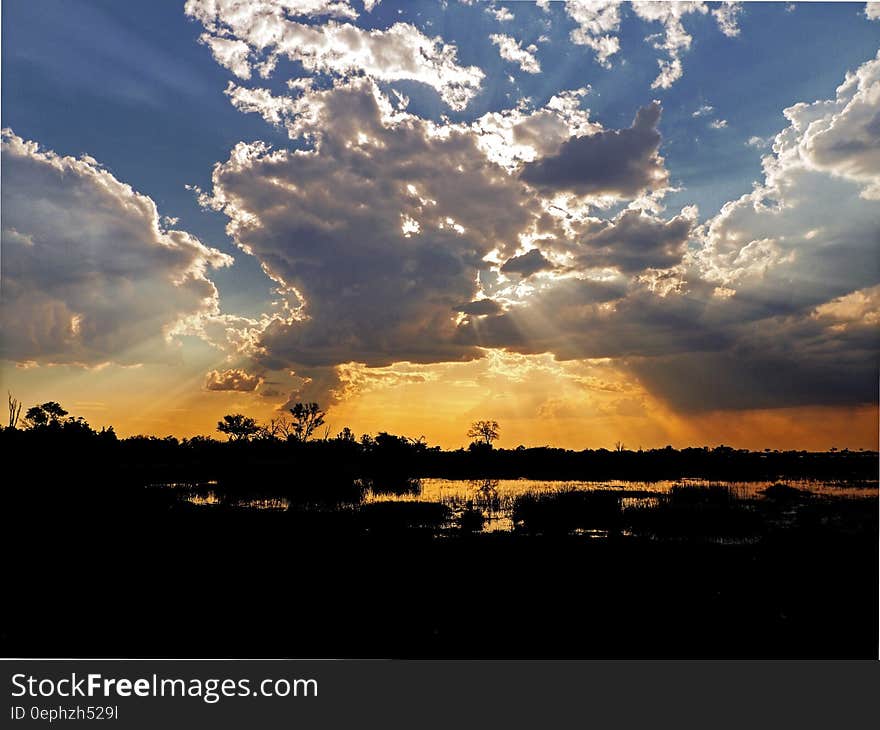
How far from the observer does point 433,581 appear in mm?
16453

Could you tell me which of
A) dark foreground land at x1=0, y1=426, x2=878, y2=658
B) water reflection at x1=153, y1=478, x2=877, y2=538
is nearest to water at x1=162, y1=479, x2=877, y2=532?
water reflection at x1=153, y1=478, x2=877, y2=538

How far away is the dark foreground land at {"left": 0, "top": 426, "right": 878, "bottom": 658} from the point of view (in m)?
13.0

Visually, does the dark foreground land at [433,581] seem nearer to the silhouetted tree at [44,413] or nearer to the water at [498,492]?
the water at [498,492]

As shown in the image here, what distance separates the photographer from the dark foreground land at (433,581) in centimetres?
1305

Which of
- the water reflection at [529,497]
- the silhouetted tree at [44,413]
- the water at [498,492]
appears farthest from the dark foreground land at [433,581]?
the silhouetted tree at [44,413]

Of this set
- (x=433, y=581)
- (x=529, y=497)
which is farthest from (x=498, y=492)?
(x=433, y=581)

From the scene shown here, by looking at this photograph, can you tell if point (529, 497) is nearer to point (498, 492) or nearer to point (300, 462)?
point (498, 492)

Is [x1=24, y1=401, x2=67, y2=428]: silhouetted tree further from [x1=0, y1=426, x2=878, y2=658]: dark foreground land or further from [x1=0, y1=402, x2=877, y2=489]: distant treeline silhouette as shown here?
[x1=0, y1=426, x2=878, y2=658]: dark foreground land

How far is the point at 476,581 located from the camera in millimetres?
16406

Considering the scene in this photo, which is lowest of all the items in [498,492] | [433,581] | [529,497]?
[498,492]

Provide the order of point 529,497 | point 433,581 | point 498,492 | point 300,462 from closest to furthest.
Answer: point 433,581 → point 529,497 → point 498,492 → point 300,462
